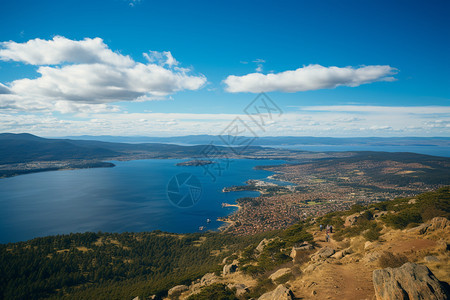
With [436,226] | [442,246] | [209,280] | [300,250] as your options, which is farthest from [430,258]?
[209,280]

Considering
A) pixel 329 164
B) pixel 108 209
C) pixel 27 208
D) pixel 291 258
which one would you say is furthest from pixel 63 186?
pixel 329 164

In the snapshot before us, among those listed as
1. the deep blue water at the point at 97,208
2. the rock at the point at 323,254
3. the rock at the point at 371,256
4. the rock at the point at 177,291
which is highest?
the rock at the point at 371,256

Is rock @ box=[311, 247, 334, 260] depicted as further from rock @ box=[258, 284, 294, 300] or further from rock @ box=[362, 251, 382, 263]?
rock @ box=[258, 284, 294, 300]

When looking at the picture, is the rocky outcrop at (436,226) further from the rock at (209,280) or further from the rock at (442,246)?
the rock at (209,280)

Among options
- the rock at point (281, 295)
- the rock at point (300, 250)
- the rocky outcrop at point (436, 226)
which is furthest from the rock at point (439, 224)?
the rock at point (281, 295)

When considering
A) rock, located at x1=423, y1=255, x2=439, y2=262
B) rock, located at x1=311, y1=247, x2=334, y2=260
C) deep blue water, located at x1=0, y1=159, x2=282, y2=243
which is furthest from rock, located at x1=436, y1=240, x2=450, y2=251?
deep blue water, located at x1=0, y1=159, x2=282, y2=243

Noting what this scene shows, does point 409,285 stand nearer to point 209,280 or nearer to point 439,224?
point 439,224
